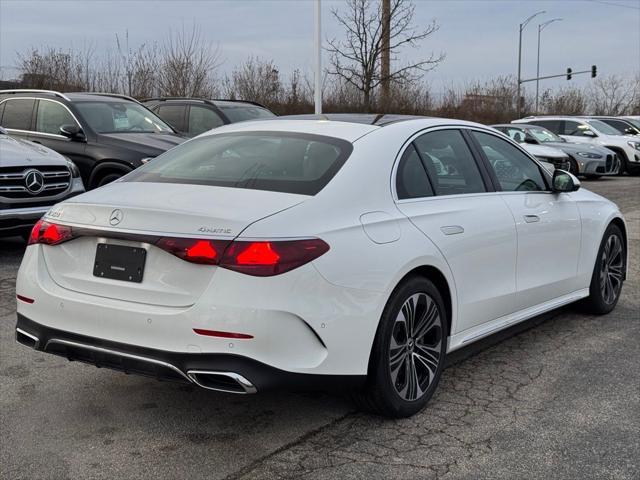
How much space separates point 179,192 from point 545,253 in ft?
8.70

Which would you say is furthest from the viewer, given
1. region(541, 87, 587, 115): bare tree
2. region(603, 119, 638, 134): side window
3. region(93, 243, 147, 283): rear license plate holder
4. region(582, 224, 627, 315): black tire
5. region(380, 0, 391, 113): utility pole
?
region(541, 87, 587, 115): bare tree

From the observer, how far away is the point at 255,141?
4.19 metres

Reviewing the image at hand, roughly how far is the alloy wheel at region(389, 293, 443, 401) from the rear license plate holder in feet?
4.14

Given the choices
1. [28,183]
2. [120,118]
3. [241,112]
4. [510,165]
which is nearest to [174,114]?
[241,112]

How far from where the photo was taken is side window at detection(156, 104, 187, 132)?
1306cm

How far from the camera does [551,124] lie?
2209 cm

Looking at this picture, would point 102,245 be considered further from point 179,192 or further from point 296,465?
point 296,465

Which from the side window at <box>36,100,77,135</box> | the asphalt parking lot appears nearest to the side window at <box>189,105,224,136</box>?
the side window at <box>36,100,77,135</box>

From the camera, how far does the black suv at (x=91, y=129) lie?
9461 mm

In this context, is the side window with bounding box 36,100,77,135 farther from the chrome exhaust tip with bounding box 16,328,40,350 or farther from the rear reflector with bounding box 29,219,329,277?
the rear reflector with bounding box 29,219,329,277

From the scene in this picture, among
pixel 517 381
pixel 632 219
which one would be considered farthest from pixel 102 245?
pixel 632 219

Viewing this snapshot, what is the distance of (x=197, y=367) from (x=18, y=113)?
873 centimetres

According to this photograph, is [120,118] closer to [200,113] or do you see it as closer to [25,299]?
[200,113]

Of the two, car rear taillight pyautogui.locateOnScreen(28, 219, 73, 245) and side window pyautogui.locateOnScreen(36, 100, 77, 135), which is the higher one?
side window pyautogui.locateOnScreen(36, 100, 77, 135)
